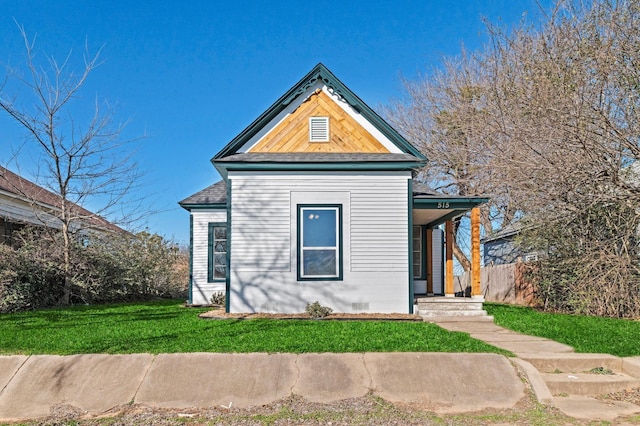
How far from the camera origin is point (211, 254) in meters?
15.6

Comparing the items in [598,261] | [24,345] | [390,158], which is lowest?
[24,345]

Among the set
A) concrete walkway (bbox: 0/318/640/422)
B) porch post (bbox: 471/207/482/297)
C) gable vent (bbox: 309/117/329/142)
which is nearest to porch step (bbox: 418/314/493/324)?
porch post (bbox: 471/207/482/297)

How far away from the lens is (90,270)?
1513 cm

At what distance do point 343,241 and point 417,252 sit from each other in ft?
15.3

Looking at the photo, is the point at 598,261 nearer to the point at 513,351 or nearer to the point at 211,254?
the point at 513,351

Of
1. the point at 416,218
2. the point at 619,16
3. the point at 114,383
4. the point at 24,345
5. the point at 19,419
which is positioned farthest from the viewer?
the point at 416,218

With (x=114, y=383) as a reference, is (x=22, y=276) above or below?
above

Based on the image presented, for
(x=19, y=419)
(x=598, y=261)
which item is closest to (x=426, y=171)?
(x=598, y=261)

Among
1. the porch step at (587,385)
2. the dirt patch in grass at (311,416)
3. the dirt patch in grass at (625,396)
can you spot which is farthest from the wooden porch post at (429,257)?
the dirt patch in grass at (311,416)

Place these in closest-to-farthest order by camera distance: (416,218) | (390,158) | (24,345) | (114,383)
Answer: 1. (114,383)
2. (24,345)
3. (390,158)
4. (416,218)

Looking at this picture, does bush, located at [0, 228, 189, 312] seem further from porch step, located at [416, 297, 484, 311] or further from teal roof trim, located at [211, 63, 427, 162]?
porch step, located at [416, 297, 484, 311]

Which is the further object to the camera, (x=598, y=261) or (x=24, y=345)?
(x=598, y=261)

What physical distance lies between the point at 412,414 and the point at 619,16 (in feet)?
31.6

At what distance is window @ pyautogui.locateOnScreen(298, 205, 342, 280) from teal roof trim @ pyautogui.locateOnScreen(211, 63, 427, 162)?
207 centimetres
